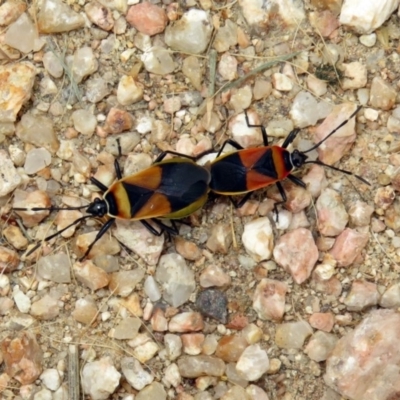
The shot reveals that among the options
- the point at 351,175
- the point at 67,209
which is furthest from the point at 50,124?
the point at 351,175

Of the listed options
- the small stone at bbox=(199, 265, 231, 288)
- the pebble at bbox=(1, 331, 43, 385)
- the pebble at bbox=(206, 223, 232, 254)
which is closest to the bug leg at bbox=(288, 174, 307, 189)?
the pebble at bbox=(206, 223, 232, 254)

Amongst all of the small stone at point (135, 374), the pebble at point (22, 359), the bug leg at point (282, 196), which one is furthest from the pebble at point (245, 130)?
the pebble at point (22, 359)

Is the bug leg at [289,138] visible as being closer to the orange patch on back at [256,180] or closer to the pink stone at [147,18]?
the orange patch on back at [256,180]

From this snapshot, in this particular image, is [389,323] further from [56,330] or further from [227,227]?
[56,330]

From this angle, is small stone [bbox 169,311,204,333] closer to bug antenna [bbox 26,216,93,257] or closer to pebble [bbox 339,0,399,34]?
bug antenna [bbox 26,216,93,257]

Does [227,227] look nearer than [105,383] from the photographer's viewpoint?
No

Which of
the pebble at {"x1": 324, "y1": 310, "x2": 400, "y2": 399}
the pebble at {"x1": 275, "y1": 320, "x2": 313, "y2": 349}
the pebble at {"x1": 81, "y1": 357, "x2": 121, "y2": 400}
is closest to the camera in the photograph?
the pebble at {"x1": 324, "y1": 310, "x2": 400, "y2": 399}

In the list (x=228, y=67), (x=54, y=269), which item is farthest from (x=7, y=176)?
(x=228, y=67)
